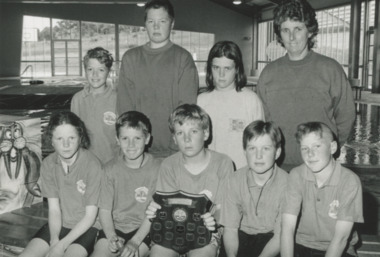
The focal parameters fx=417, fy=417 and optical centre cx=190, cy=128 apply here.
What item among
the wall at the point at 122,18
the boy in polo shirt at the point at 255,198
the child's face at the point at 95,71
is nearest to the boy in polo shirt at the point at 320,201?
the boy in polo shirt at the point at 255,198

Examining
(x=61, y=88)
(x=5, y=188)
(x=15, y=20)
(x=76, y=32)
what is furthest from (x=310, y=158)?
(x=76, y=32)

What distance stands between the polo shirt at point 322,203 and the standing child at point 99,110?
143 cm

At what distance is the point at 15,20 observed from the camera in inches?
684

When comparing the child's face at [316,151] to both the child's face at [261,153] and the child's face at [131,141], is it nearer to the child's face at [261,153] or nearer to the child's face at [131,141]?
the child's face at [261,153]

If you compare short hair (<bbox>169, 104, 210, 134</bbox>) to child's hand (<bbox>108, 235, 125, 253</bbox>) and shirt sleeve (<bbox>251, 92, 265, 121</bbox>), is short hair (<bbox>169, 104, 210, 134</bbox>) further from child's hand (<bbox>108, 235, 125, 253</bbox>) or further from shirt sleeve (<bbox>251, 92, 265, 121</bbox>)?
child's hand (<bbox>108, 235, 125, 253</bbox>)

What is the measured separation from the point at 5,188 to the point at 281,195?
7.63 feet

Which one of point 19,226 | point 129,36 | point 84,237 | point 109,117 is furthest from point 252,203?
point 129,36

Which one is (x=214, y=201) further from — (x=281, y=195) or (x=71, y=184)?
(x=71, y=184)

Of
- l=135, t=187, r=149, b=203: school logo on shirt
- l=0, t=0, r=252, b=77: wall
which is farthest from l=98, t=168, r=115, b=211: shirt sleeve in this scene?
l=0, t=0, r=252, b=77: wall

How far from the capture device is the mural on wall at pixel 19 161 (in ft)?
11.2

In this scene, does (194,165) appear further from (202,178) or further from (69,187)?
(69,187)

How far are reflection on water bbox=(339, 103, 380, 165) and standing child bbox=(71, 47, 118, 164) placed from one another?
8.13 ft

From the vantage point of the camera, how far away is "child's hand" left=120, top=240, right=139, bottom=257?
232 centimetres

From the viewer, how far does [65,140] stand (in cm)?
257
